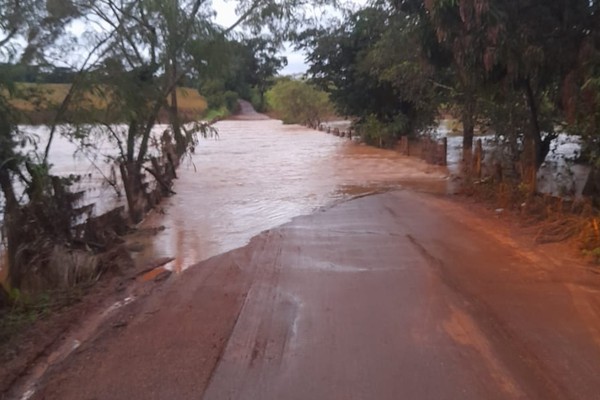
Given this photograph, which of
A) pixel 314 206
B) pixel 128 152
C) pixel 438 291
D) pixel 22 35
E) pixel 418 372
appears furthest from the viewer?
pixel 128 152

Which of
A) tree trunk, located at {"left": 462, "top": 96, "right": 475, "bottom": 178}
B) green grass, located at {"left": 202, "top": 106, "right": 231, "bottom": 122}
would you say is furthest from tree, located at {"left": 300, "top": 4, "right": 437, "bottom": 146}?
green grass, located at {"left": 202, "top": 106, "right": 231, "bottom": 122}

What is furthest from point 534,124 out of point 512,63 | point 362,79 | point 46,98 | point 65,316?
point 362,79

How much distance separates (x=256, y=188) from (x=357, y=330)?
43.0 ft

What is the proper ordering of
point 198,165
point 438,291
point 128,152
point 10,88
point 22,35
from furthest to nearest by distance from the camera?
point 198,165, point 128,152, point 22,35, point 10,88, point 438,291

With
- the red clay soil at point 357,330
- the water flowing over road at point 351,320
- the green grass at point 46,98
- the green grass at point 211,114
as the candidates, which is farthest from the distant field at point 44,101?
the green grass at point 211,114

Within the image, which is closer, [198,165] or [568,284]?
[568,284]

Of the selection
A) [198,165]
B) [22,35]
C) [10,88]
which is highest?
[22,35]

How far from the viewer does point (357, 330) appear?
629 centimetres

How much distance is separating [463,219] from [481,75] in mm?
2510

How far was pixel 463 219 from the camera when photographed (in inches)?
483

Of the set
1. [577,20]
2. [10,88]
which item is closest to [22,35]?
[10,88]

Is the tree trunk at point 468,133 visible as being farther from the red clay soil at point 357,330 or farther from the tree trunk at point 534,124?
the red clay soil at point 357,330

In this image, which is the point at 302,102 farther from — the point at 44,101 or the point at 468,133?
the point at 44,101

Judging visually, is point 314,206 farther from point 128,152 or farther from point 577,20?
point 577,20
